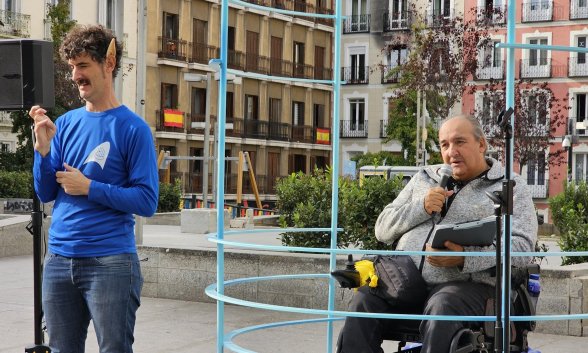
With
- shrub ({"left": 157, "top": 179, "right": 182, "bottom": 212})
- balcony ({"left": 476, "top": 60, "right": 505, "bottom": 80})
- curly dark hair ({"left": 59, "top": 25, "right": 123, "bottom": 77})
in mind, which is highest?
balcony ({"left": 476, "top": 60, "right": 505, "bottom": 80})

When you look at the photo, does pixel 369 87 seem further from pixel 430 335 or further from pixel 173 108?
pixel 430 335

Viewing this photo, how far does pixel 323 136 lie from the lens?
63469 mm

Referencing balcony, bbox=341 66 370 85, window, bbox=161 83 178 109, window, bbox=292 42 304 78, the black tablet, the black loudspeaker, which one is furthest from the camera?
balcony, bbox=341 66 370 85

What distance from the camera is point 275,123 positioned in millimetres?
61344

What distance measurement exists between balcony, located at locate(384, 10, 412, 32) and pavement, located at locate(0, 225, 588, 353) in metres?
52.9

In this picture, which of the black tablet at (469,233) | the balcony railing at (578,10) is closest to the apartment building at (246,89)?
the balcony railing at (578,10)

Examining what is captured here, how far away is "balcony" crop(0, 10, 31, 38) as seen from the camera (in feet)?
158

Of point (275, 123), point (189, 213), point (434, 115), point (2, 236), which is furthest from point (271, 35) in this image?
point (2, 236)

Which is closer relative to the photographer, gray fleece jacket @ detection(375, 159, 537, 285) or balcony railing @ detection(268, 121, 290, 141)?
gray fleece jacket @ detection(375, 159, 537, 285)

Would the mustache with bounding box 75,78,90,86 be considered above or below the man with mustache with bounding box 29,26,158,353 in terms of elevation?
above

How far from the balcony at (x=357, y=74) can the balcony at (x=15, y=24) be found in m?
21.3

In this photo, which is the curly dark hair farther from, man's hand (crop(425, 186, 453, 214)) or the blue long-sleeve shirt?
man's hand (crop(425, 186, 453, 214))

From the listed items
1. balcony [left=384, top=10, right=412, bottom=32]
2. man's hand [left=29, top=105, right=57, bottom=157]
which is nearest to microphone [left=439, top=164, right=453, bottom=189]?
man's hand [left=29, top=105, right=57, bottom=157]

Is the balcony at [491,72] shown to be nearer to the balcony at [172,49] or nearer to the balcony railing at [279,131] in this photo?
the balcony railing at [279,131]
